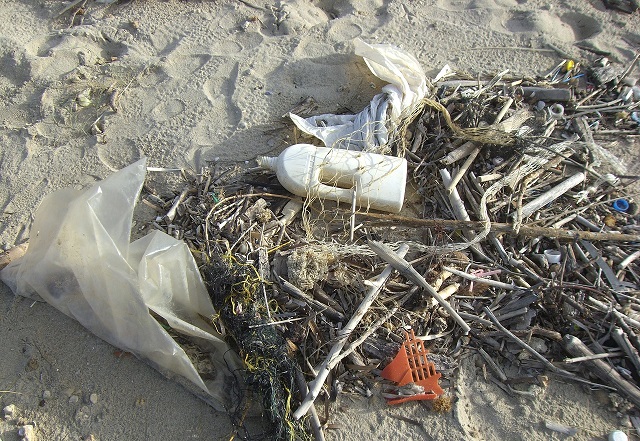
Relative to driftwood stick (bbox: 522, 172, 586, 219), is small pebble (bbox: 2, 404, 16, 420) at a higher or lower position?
lower

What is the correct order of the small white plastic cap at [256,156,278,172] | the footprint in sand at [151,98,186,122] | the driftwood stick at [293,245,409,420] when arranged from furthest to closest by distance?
1. the footprint in sand at [151,98,186,122]
2. the small white plastic cap at [256,156,278,172]
3. the driftwood stick at [293,245,409,420]

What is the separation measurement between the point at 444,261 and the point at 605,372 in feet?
2.80

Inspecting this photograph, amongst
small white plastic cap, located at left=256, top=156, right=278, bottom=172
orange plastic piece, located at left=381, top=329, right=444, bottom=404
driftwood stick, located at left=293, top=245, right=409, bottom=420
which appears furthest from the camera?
small white plastic cap, located at left=256, top=156, right=278, bottom=172

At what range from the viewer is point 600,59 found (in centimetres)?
334

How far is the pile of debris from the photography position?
7.36 feet

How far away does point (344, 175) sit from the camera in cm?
256

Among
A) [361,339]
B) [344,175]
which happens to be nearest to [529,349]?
[361,339]

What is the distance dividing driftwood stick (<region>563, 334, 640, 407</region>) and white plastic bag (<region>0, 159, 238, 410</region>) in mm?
1546

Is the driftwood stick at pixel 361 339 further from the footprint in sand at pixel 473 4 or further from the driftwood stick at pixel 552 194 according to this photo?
the footprint in sand at pixel 473 4

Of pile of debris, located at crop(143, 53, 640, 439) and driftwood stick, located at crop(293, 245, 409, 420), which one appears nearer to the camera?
driftwood stick, located at crop(293, 245, 409, 420)

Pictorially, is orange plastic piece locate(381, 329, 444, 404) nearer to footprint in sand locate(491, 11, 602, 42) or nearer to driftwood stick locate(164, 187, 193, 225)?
driftwood stick locate(164, 187, 193, 225)

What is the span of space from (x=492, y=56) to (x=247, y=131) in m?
1.78

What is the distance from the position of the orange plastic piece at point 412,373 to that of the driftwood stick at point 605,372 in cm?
64

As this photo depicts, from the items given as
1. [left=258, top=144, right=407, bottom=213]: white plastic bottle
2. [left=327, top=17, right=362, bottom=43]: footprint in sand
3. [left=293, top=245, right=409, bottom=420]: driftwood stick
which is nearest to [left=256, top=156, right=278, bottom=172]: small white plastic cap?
[left=258, top=144, right=407, bottom=213]: white plastic bottle
